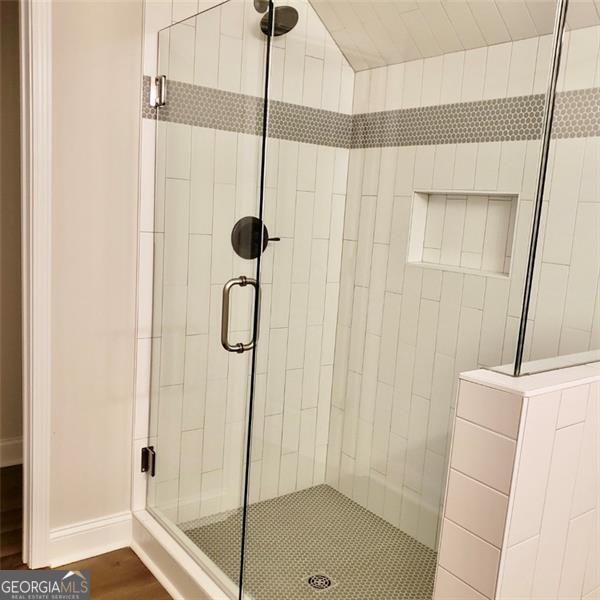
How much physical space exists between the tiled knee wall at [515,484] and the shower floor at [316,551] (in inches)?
28.5

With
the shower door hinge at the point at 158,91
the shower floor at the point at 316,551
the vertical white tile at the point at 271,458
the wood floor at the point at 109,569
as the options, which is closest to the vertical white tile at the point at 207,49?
the shower door hinge at the point at 158,91

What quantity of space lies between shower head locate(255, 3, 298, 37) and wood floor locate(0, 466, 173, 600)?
1.95m

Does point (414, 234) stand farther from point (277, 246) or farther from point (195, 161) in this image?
point (195, 161)

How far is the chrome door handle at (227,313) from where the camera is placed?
1.87 m

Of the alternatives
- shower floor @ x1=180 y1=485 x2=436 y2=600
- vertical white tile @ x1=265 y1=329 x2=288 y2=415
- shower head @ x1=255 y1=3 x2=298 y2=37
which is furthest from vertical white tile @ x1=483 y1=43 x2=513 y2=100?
shower floor @ x1=180 y1=485 x2=436 y2=600

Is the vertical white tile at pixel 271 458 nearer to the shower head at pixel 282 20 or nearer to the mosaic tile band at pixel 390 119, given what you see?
the mosaic tile band at pixel 390 119

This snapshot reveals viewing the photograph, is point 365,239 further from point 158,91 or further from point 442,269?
point 158,91

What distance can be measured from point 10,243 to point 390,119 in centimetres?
202

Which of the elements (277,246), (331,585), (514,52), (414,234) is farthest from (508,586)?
(514,52)

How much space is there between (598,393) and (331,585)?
3.78 feet

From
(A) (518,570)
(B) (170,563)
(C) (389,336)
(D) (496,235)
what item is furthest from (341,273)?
(A) (518,570)

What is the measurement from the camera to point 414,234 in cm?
235

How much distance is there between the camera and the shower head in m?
1.87

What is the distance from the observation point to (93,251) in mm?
2133
